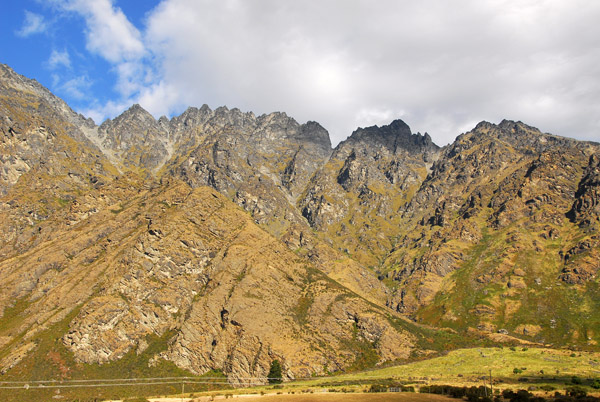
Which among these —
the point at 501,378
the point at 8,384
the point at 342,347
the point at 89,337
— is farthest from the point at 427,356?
the point at 8,384

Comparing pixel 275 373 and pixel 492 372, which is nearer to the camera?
pixel 492 372

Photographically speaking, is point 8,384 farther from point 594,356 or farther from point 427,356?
point 594,356

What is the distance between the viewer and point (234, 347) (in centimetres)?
18775

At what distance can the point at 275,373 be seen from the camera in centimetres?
17188

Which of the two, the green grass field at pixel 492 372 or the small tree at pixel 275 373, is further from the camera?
the small tree at pixel 275 373

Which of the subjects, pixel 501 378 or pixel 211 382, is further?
pixel 211 382

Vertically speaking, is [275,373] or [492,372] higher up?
[492,372]

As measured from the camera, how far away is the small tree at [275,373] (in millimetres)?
169625

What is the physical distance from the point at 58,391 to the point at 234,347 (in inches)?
2793

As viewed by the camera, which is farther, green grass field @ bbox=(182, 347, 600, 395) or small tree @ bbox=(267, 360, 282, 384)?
small tree @ bbox=(267, 360, 282, 384)

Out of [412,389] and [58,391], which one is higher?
[412,389]

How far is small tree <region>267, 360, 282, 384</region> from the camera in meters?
170

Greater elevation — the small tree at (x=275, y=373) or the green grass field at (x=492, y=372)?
the green grass field at (x=492, y=372)

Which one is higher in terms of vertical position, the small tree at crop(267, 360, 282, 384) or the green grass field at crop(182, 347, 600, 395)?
the green grass field at crop(182, 347, 600, 395)
